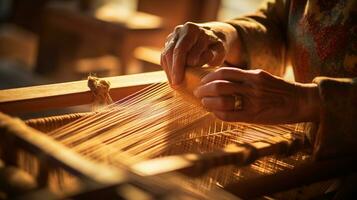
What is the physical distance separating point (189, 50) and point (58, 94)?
41 cm

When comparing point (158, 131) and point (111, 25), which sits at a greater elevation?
point (158, 131)

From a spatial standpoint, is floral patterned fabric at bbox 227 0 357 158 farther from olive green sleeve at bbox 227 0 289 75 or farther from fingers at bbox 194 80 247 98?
fingers at bbox 194 80 247 98

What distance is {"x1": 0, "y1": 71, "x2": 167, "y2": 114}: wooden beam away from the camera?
1.72 m

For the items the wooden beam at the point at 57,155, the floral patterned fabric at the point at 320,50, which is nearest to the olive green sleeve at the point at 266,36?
the floral patterned fabric at the point at 320,50

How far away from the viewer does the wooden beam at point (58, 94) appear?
1721 mm

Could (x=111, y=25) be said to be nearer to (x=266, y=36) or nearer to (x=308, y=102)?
(x=266, y=36)

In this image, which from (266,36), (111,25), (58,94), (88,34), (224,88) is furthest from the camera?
(88,34)

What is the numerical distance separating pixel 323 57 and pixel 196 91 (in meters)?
0.54

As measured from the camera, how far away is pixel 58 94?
1.82 m

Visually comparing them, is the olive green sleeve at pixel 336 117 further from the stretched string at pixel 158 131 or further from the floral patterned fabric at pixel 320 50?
the stretched string at pixel 158 131

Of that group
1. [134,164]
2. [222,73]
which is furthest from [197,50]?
[134,164]

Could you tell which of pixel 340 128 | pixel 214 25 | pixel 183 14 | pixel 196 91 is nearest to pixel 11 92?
pixel 196 91

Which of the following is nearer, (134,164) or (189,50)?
(134,164)

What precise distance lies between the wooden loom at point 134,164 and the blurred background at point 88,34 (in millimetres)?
3125
